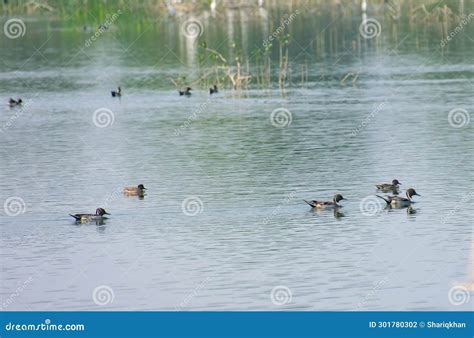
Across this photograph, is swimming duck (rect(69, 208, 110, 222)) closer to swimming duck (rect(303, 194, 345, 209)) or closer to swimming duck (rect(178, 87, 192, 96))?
swimming duck (rect(303, 194, 345, 209))

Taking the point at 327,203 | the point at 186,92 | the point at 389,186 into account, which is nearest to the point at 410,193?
the point at 389,186

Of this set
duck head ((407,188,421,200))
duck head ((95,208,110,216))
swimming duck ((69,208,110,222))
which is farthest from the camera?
duck head ((407,188,421,200))

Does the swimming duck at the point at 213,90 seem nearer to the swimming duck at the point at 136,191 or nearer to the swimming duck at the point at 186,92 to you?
the swimming duck at the point at 186,92

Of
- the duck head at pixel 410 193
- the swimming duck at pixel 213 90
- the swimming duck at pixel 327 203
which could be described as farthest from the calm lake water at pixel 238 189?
the duck head at pixel 410 193

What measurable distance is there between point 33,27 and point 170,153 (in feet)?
290

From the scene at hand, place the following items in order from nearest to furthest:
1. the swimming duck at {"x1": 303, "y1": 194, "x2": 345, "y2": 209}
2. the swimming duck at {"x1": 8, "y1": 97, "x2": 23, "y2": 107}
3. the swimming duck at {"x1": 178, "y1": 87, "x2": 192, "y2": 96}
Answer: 1. the swimming duck at {"x1": 303, "y1": 194, "x2": 345, "y2": 209}
2. the swimming duck at {"x1": 8, "y1": 97, "x2": 23, "y2": 107}
3. the swimming duck at {"x1": 178, "y1": 87, "x2": 192, "y2": 96}

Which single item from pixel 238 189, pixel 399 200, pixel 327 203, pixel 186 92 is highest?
pixel 186 92

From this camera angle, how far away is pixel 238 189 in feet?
181

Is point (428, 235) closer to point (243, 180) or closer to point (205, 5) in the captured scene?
point (243, 180)

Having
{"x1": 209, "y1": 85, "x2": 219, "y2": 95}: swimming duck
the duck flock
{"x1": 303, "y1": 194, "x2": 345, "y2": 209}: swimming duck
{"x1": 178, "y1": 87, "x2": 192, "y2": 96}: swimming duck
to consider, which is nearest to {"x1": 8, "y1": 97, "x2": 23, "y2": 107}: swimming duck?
{"x1": 178, "y1": 87, "x2": 192, "y2": 96}: swimming duck

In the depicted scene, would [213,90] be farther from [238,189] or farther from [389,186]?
[389,186]

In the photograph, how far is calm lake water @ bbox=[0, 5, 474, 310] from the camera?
1607 inches

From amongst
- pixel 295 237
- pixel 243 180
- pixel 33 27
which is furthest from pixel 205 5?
pixel 295 237

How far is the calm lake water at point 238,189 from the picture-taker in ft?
134
